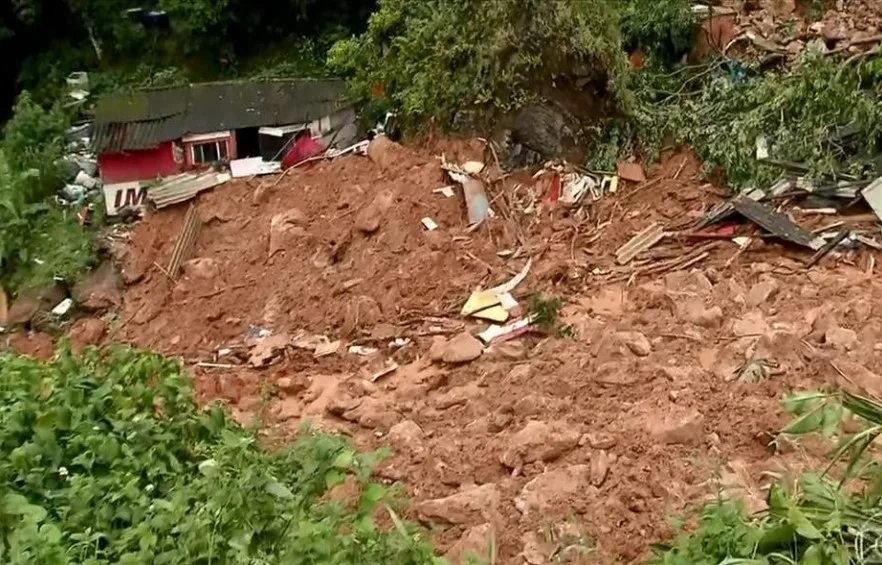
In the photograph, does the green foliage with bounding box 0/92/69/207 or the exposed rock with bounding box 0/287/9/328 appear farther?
the green foliage with bounding box 0/92/69/207

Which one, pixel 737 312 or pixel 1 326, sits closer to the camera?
pixel 737 312

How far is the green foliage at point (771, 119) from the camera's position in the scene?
246 inches

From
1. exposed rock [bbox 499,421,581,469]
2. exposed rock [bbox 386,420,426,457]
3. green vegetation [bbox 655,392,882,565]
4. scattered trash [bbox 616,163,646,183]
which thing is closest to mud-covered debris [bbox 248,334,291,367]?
exposed rock [bbox 386,420,426,457]

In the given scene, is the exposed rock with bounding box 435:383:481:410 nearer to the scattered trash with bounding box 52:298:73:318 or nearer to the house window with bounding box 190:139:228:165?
the scattered trash with bounding box 52:298:73:318

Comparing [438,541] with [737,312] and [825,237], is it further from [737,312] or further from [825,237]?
[825,237]

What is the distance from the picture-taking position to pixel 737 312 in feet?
17.2

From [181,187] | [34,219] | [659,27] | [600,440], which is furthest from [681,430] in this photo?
[34,219]

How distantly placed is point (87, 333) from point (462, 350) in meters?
2.64

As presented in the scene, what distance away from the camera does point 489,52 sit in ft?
21.5

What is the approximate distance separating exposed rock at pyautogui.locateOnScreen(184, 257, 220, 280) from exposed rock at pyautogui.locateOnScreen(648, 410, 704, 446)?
3.40 meters

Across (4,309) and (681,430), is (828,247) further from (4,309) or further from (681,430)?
(4,309)

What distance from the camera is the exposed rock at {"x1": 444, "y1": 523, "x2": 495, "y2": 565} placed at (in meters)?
3.71

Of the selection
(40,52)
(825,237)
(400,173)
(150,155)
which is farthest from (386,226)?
(40,52)

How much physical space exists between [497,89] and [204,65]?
4436 mm
